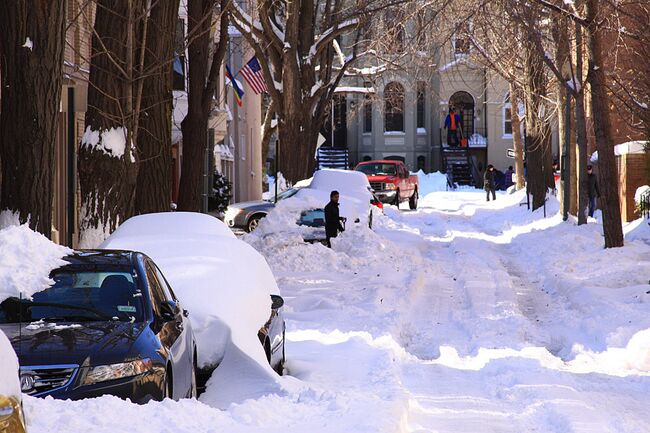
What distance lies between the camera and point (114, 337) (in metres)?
7.79

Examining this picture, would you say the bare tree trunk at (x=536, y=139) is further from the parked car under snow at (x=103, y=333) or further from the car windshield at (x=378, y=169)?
the parked car under snow at (x=103, y=333)

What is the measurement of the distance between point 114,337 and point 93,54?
27.4ft

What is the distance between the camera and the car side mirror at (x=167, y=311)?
8617 millimetres

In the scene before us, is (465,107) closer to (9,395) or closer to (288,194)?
(288,194)

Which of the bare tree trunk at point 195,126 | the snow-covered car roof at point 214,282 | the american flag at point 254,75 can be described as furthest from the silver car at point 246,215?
the snow-covered car roof at point 214,282

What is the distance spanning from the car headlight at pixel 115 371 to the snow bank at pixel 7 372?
2.81 m

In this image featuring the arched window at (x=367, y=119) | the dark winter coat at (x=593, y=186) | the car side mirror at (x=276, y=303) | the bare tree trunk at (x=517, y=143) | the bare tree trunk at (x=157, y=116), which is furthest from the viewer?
the arched window at (x=367, y=119)

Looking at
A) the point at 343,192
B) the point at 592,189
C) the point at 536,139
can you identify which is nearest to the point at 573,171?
the point at 592,189

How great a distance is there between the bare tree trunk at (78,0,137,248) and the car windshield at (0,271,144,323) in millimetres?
6323

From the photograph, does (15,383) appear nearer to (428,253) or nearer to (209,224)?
(209,224)

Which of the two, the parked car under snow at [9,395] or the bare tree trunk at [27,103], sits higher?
the bare tree trunk at [27,103]

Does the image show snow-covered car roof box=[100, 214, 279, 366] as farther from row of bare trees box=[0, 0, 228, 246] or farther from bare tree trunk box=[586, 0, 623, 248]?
bare tree trunk box=[586, 0, 623, 248]

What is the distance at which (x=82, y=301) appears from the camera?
8.48m

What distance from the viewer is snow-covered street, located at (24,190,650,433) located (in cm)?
779
